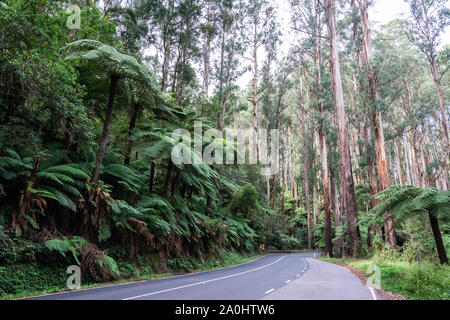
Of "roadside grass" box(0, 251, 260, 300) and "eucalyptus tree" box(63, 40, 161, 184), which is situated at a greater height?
"eucalyptus tree" box(63, 40, 161, 184)

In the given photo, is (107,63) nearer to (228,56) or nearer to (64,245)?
(64,245)

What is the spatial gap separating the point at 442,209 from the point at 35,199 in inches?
466

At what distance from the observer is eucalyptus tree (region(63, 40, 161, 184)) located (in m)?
8.41

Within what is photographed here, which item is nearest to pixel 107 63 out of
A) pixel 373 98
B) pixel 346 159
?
pixel 346 159

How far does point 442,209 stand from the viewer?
893 centimetres

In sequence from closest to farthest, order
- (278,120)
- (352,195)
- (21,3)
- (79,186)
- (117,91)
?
(21,3) → (79,186) → (117,91) → (352,195) → (278,120)

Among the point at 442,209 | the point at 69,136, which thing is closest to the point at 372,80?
the point at 442,209

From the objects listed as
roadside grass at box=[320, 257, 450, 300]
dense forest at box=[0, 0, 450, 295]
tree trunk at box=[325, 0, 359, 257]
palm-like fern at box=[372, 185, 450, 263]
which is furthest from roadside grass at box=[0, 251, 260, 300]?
tree trunk at box=[325, 0, 359, 257]

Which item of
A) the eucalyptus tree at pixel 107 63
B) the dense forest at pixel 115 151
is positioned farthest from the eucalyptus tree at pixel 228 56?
the eucalyptus tree at pixel 107 63

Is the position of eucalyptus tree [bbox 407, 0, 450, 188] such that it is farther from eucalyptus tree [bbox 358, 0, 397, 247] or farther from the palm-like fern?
the palm-like fern

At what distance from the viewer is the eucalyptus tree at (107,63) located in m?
8.41

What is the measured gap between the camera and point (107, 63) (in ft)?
29.5

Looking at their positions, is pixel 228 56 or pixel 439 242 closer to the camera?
pixel 439 242
